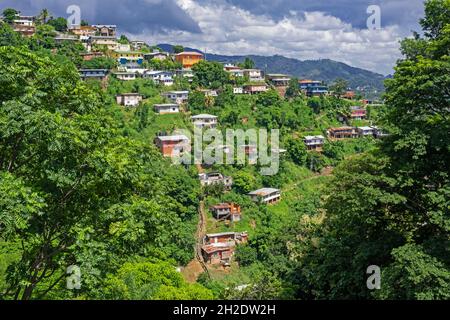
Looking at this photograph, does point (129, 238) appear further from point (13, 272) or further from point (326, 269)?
point (326, 269)

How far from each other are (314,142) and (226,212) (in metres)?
17.0

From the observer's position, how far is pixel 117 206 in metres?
6.55

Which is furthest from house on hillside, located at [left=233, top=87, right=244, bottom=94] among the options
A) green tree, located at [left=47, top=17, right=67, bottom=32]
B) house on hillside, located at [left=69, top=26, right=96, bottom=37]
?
green tree, located at [left=47, top=17, right=67, bottom=32]

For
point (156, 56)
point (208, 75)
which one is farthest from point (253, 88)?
point (156, 56)

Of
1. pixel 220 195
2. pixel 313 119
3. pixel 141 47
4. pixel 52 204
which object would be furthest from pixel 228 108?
pixel 52 204

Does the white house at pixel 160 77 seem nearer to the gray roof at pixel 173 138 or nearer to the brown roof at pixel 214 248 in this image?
the gray roof at pixel 173 138

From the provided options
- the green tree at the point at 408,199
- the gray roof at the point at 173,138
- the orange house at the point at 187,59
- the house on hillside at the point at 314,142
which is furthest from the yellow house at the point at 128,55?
the green tree at the point at 408,199

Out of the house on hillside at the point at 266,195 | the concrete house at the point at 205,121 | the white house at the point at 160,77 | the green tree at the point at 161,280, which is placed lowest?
the house on hillside at the point at 266,195

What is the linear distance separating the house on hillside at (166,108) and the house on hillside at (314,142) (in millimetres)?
13935

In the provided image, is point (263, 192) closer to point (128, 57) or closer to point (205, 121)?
point (205, 121)

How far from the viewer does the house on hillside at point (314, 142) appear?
44.5m

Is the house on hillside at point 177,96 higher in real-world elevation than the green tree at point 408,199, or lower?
higher

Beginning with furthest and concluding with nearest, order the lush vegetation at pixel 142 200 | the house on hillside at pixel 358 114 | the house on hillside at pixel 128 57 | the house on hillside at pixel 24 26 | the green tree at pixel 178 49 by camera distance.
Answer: the green tree at pixel 178 49 < the house on hillside at pixel 128 57 < the house on hillside at pixel 358 114 < the house on hillside at pixel 24 26 < the lush vegetation at pixel 142 200
